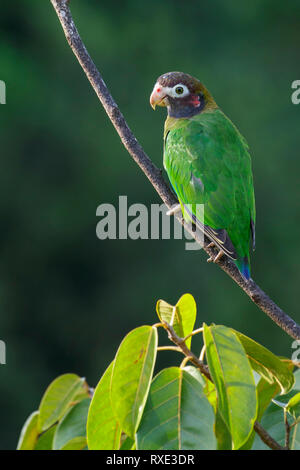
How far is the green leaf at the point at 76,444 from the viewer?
1128mm

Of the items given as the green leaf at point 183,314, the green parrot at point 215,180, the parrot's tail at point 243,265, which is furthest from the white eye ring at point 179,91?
the green leaf at point 183,314

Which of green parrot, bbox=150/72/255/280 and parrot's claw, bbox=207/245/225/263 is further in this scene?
green parrot, bbox=150/72/255/280

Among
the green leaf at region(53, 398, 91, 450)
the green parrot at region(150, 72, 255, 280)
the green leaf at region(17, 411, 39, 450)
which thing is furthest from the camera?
the green parrot at region(150, 72, 255, 280)

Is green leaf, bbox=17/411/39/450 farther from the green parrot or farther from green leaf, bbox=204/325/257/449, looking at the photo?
the green parrot

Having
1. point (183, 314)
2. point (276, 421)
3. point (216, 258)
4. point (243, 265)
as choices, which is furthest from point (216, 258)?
point (276, 421)

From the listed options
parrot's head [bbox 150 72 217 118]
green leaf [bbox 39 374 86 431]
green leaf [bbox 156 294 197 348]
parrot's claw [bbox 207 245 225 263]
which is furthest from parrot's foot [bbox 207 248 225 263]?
parrot's head [bbox 150 72 217 118]

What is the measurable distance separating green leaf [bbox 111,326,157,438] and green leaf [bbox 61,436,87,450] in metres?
0.20

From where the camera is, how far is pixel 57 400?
1205 mm

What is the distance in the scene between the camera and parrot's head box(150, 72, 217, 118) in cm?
201

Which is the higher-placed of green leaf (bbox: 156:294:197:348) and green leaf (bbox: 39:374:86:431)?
green leaf (bbox: 156:294:197:348)

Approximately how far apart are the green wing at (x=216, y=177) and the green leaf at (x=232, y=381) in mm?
635

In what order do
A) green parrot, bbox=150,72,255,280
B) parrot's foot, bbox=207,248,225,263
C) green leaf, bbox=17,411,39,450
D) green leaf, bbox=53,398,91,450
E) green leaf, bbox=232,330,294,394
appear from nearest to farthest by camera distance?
green leaf, bbox=232,330,294,394 → green leaf, bbox=53,398,91,450 → green leaf, bbox=17,411,39,450 → parrot's foot, bbox=207,248,225,263 → green parrot, bbox=150,72,255,280
